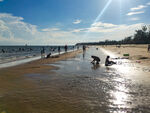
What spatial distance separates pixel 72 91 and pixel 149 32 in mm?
125769

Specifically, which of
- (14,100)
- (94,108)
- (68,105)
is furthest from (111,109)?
(14,100)

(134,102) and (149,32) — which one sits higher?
(149,32)

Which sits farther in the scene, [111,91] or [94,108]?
[111,91]

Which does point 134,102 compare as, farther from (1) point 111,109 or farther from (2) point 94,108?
(2) point 94,108

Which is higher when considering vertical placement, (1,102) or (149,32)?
(149,32)

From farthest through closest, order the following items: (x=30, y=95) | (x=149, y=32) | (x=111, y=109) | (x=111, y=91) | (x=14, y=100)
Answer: (x=149, y=32) → (x=111, y=91) → (x=30, y=95) → (x=14, y=100) → (x=111, y=109)

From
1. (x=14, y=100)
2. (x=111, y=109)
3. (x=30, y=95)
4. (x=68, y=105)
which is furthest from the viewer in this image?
(x=30, y=95)

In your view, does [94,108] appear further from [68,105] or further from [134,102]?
[134,102]

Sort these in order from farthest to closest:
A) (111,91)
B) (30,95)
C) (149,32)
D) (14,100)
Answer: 1. (149,32)
2. (111,91)
3. (30,95)
4. (14,100)

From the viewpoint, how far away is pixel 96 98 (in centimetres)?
528

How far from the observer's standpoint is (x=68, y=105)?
4715mm

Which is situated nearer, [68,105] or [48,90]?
[68,105]

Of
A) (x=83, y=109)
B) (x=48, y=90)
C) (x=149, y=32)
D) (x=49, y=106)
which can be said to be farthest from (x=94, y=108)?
(x=149, y=32)

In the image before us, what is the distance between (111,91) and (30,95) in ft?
12.3
